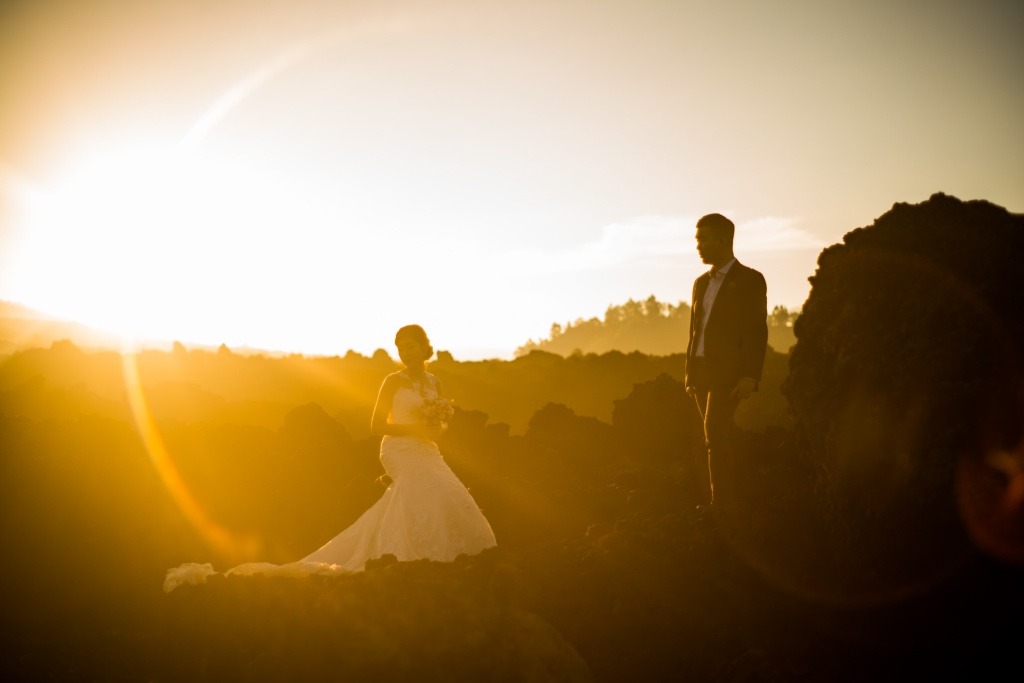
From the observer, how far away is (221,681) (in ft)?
15.9

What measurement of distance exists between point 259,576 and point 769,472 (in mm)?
5681

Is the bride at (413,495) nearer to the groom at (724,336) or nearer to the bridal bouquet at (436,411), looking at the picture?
the bridal bouquet at (436,411)

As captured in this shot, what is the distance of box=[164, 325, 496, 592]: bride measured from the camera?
6074 millimetres

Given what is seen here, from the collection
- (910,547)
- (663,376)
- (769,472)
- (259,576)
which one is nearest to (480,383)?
(663,376)

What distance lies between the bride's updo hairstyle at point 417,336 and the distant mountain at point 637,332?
2662 inches

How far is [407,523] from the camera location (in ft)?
20.3

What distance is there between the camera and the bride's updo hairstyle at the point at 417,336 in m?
6.66

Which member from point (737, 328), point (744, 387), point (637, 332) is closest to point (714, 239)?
point (737, 328)

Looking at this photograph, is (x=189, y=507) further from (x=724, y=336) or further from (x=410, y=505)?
(x=724, y=336)

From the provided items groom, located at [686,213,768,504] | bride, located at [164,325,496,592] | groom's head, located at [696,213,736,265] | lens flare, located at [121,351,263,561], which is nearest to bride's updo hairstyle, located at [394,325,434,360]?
bride, located at [164,325,496,592]

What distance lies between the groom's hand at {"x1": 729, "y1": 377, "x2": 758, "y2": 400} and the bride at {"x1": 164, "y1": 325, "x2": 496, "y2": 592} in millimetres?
2567

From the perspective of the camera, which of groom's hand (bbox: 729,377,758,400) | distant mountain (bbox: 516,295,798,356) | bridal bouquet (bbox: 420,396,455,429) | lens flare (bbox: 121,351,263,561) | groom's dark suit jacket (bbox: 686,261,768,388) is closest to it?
groom's hand (bbox: 729,377,758,400)

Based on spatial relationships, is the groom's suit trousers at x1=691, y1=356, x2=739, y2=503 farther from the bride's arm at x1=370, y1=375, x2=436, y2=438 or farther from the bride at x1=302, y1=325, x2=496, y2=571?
the bride's arm at x1=370, y1=375, x2=436, y2=438

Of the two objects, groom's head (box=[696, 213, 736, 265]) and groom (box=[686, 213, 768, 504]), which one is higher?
groom's head (box=[696, 213, 736, 265])
